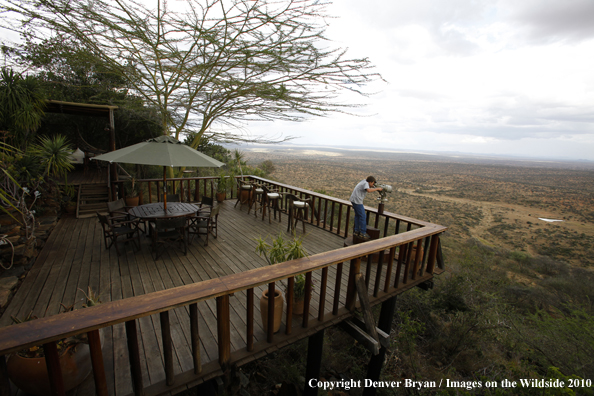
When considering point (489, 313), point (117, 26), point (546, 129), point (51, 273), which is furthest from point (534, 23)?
point (546, 129)

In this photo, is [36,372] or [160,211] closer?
[36,372]

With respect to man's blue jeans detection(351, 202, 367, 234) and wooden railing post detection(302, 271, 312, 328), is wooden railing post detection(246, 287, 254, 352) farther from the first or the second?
man's blue jeans detection(351, 202, 367, 234)

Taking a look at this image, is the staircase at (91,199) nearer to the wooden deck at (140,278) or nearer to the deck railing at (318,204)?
the wooden deck at (140,278)

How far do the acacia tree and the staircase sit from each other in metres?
3.52

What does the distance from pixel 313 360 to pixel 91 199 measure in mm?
6834

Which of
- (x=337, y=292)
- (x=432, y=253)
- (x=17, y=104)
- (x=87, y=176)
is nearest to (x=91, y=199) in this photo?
(x=87, y=176)

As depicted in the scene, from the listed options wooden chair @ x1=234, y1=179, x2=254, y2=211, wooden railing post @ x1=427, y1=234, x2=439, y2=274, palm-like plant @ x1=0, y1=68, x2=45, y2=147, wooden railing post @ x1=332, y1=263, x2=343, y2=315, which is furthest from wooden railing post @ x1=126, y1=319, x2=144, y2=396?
palm-like plant @ x1=0, y1=68, x2=45, y2=147

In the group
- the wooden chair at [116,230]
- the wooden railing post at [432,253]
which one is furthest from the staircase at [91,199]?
the wooden railing post at [432,253]

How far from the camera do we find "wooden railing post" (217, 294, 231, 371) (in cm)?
181

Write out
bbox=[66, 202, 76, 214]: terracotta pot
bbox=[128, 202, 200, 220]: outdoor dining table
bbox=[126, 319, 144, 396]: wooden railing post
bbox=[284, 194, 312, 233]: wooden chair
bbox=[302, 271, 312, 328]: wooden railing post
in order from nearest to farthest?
bbox=[126, 319, 144, 396]: wooden railing post
bbox=[302, 271, 312, 328]: wooden railing post
bbox=[128, 202, 200, 220]: outdoor dining table
bbox=[284, 194, 312, 233]: wooden chair
bbox=[66, 202, 76, 214]: terracotta pot

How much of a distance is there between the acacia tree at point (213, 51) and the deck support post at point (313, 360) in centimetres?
709

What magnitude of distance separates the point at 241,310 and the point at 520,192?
4023 centimetres

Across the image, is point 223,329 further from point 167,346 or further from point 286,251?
point 286,251

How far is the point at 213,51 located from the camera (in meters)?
7.61
